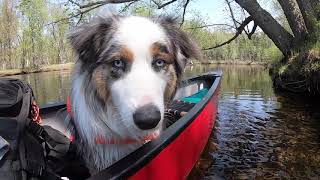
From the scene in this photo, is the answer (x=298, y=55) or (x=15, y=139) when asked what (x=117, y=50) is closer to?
(x=15, y=139)

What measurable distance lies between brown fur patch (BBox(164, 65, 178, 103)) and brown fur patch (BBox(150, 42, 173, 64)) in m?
0.08

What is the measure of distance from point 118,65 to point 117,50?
10 centimetres

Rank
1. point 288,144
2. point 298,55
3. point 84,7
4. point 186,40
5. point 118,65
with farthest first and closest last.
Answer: point 84,7, point 298,55, point 288,144, point 186,40, point 118,65

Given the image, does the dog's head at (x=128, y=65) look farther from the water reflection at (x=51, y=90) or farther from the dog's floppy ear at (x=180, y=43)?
the water reflection at (x=51, y=90)

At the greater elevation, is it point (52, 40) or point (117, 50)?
point (52, 40)

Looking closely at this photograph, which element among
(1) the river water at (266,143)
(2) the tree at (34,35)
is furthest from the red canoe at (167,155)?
(2) the tree at (34,35)

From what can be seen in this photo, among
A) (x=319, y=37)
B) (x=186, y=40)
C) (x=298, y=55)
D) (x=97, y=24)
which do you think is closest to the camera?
(x=97, y=24)

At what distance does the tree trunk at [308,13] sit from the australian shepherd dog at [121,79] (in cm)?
1088

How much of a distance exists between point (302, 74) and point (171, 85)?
33.3ft

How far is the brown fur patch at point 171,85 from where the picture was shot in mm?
2504

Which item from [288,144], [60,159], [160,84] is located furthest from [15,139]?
[288,144]

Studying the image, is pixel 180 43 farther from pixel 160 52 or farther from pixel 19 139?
pixel 19 139

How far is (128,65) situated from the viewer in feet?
7.47

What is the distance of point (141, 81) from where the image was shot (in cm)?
217
